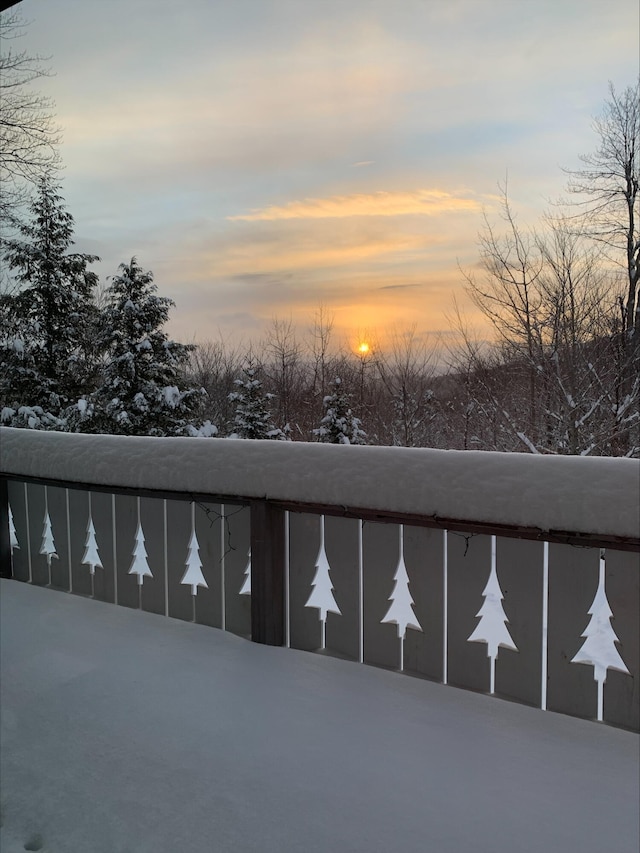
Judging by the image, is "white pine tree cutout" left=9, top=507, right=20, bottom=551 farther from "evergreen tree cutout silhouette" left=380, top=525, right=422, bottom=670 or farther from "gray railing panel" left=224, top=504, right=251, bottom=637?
"evergreen tree cutout silhouette" left=380, top=525, right=422, bottom=670

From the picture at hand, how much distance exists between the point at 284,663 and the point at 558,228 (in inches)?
570

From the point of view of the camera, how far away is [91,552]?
122 inches

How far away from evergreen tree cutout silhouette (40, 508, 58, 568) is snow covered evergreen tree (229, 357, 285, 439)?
19.1m

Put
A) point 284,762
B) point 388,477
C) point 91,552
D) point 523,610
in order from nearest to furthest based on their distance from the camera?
1. point 284,762
2. point 523,610
3. point 388,477
4. point 91,552

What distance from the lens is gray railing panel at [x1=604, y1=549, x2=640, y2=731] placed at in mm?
1828

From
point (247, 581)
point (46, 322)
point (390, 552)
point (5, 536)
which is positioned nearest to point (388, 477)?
point (390, 552)

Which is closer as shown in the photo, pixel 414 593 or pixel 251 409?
pixel 414 593

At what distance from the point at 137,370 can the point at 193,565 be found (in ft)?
54.7

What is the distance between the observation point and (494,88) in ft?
40.3

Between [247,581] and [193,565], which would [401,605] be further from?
[193,565]

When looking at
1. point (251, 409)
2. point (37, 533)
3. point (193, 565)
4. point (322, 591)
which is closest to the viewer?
point (322, 591)

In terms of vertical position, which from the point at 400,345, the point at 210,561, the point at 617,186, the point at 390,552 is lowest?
the point at 210,561

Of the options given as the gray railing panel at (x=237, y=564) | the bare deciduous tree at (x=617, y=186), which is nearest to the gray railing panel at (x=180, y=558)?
the gray railing panel at (x=237, y=564)

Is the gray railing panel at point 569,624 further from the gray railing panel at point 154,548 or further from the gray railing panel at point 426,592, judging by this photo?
the gray railing panel at point 154,548
